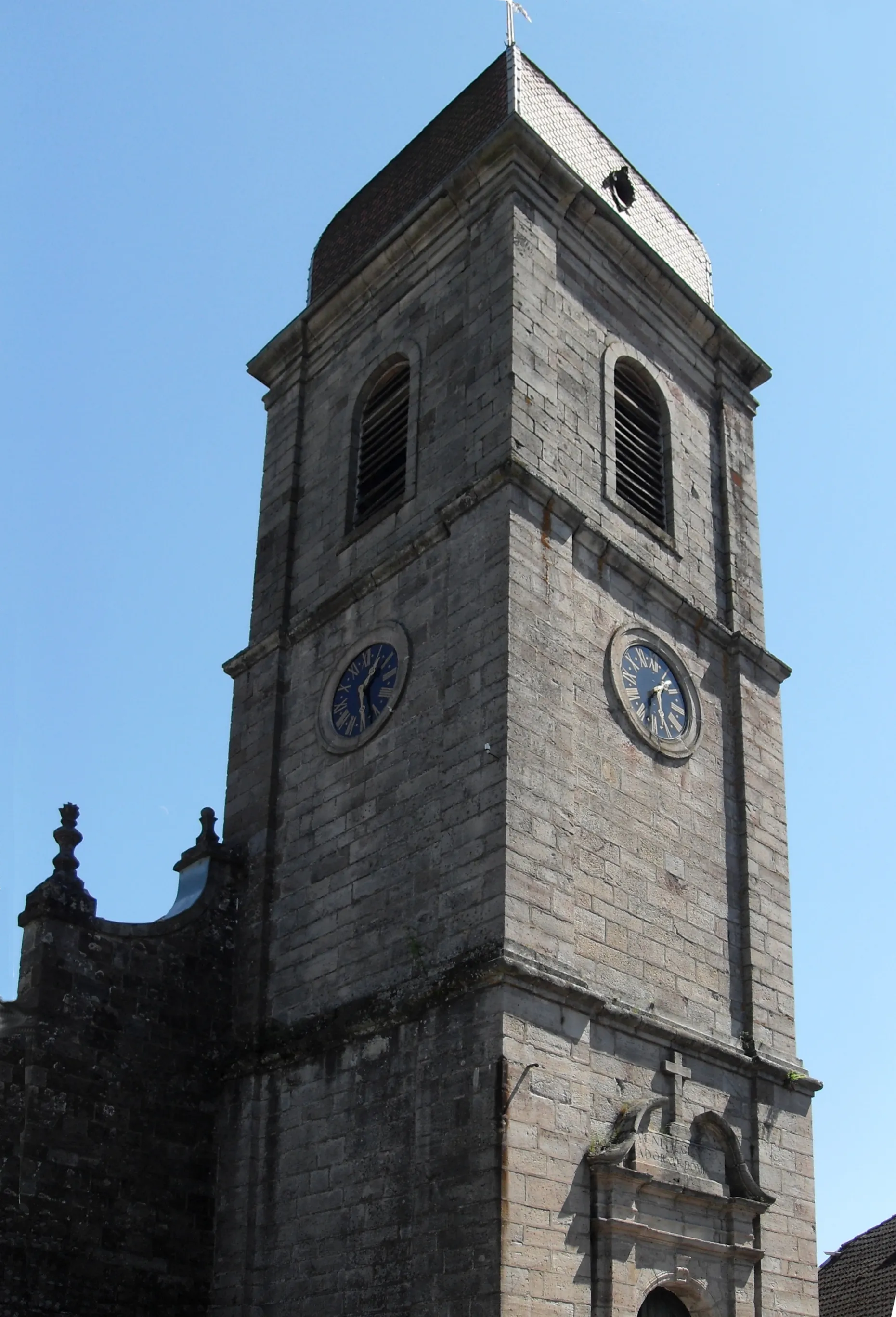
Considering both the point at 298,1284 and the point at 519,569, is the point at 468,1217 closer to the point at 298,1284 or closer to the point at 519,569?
the point at 298,1284

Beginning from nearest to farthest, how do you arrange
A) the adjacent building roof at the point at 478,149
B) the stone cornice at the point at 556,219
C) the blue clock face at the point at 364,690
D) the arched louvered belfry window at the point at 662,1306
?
1. the arched louvered belfry window at the point at 662,1306
2. the blue clock face at the point at 364,690
3. the stone cornice at the point at 556,219
4. the adjacent building roof at the point at 478,149

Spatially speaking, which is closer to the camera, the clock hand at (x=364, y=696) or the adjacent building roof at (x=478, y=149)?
the clock hand at (x=364, y=696)

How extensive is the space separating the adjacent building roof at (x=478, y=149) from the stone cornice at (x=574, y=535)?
4472 millimetres

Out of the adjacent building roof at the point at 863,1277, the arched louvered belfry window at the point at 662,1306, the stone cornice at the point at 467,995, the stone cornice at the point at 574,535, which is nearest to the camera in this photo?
the stone cornice at the point at 467,995

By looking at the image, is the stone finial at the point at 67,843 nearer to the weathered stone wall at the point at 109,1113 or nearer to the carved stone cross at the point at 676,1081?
the weathered stone wall at the point at 109,1113

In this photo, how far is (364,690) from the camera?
16328 millimetres

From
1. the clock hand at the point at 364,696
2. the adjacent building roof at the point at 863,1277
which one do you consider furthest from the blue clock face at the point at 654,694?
the adjacent building roof at the point at 863,1277

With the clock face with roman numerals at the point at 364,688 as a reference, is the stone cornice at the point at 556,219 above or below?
above

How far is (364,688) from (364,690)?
0.03 m

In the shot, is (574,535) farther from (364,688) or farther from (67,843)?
(67,843)

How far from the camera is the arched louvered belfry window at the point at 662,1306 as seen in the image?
13.3 m

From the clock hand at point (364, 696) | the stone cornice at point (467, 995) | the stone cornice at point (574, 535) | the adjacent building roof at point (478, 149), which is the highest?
the adjacent building roof at point (478, 149)

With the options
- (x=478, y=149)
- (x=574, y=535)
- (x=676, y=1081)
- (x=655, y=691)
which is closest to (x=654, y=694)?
(x=655, y=691)

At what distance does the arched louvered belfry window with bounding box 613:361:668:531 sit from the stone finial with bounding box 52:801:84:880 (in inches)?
269
